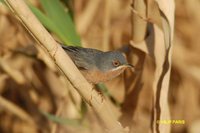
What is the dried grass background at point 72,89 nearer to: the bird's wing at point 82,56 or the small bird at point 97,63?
the small bird at point 97,63

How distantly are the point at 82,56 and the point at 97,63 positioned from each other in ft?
0.37

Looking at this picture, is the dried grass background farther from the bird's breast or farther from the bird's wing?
the bird's wing

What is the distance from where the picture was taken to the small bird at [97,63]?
299 cm

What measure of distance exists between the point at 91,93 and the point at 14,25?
207 centimetres

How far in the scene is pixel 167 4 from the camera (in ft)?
8.43

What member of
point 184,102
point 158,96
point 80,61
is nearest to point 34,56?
point 80,61

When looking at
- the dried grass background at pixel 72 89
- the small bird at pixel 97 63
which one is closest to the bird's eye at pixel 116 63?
the small bird at pixel 97 63

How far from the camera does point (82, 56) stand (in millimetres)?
3051

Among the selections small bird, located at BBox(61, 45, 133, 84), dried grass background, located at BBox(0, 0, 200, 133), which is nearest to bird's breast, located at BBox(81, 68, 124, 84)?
A: small bird, located at BBox(61, 45, 133, 84)

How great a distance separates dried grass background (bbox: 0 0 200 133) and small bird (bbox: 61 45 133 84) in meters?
0.13

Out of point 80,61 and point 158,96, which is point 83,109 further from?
point 158,96

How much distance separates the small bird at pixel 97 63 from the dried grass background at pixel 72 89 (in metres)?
0.13

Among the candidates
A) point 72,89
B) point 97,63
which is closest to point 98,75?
point 97,63

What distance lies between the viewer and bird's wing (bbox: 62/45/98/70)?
9.76 ft
